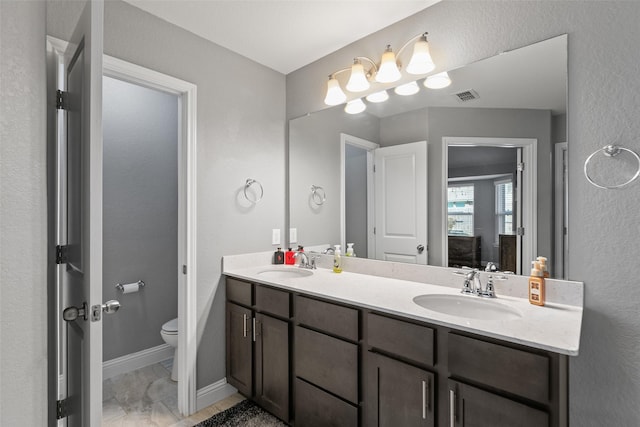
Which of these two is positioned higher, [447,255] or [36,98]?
[36,98]

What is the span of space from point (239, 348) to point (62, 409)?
3.22 feet

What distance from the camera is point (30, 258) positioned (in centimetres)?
110

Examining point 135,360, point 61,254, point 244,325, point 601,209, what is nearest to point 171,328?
point 135,360

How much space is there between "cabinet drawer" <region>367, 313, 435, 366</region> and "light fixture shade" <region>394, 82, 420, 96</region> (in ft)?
4.32

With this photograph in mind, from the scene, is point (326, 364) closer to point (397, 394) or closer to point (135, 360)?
point (397, 394)

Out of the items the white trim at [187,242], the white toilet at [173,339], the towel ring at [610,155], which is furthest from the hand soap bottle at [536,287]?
the white toilet at [173,339]

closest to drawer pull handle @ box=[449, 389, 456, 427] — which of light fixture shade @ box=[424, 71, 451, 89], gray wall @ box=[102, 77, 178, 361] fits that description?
light fixture shade @ box=[424, 71, 451, 89]

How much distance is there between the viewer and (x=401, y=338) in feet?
4.45

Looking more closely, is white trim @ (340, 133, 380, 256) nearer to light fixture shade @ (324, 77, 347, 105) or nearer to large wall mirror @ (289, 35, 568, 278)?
large wall mirror @ (289, 35, 568, 278)

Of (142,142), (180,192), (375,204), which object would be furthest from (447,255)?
(142,142)

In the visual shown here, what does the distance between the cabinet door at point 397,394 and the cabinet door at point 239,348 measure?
92 cm

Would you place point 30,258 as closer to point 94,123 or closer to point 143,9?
point 94,123

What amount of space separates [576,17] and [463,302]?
1344 mm

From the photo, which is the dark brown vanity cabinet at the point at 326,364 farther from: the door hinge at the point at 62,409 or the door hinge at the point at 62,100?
the door hinge at the point at 62,100
